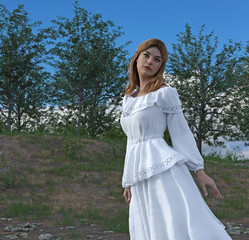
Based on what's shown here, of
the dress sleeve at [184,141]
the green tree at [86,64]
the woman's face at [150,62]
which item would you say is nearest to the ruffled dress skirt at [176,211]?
the dress sleeve at [184,141]

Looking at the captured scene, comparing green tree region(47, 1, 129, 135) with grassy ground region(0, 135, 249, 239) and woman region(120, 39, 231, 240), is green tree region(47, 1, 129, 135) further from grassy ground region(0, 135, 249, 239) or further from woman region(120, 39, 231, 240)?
woman region(120, 39, 231, 240)

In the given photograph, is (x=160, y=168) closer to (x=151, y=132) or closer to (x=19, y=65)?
(x=151, y=132)

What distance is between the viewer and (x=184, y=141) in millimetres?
3385

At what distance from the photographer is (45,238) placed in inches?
281

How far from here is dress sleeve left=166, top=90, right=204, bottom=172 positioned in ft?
10.9

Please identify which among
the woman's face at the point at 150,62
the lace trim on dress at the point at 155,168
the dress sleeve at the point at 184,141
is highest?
the woman's face at the point at 150,62

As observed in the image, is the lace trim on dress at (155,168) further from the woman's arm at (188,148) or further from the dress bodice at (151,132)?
the woman's arm at (188,148)

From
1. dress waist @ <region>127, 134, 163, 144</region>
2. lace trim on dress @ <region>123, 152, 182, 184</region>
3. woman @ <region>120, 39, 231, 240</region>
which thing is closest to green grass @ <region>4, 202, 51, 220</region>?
woman @ <region>120, 39, 231, 240</region>

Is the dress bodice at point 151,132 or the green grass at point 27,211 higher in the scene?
the dress bodice at point 151,132

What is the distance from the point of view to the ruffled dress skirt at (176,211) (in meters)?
3.08

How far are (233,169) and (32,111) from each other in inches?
605

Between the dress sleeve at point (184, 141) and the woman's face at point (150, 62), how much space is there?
528mm

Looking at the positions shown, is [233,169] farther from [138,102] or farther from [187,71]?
[138,102]

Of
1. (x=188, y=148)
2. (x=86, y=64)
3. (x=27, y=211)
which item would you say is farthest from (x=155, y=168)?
(x=86, y=64)
